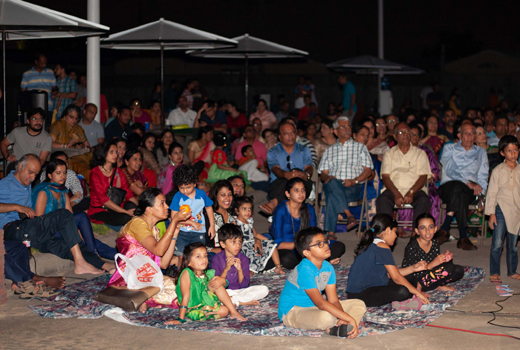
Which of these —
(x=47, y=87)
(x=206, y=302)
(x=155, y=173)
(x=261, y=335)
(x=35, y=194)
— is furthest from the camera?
(x=47, y=87)

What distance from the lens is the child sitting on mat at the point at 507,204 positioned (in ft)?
24.6

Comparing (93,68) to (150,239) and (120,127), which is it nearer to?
(120,127)

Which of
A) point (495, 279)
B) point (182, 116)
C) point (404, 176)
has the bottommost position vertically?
point (495, 279)

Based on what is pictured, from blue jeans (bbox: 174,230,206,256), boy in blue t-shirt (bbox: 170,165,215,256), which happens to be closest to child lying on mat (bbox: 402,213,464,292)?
boy in blue t-shirt (bbox: 170,165,215,256)

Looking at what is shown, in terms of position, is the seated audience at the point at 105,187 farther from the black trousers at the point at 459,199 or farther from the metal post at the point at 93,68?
the black trousers at the point at 459,199

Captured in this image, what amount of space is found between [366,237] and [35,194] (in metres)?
3.70

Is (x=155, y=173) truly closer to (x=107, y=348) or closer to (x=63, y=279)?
(x=63, y=279)

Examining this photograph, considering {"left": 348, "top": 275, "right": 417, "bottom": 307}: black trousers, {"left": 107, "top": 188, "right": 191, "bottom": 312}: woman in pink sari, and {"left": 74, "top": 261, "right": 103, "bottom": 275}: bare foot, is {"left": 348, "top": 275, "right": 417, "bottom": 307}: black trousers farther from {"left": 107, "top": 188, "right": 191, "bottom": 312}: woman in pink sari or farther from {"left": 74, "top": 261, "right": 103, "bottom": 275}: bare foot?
{"left": 74, "top": 261, "right": 103, "bottom": 275}: bare foot

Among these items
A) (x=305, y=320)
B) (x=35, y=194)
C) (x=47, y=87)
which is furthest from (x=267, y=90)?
(x=305, y=320)

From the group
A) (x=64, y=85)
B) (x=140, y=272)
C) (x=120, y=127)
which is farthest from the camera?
(x=64, y=85)

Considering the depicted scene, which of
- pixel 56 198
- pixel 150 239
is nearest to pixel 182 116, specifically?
pixel 56 198

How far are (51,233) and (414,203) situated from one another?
4.81m

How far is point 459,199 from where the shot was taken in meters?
9.32

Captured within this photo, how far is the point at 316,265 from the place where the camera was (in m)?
5.72
